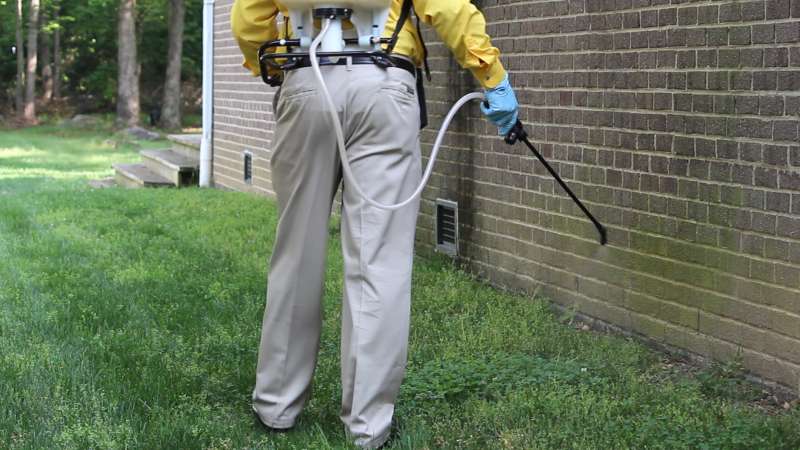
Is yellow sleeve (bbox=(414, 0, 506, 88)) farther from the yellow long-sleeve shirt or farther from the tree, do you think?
the tree

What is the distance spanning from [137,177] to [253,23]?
10.9m

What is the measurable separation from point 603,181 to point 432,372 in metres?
1.56

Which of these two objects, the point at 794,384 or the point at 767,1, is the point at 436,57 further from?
the point at 794,384

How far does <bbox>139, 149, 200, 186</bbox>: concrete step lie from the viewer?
556 inches

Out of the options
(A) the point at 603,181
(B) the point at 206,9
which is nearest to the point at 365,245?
(A) the point at 603,181

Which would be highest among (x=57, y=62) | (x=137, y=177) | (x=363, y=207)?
(x=57, y=62)

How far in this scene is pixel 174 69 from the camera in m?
32.2

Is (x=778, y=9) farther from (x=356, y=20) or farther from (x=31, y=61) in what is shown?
(x=31, y=61)

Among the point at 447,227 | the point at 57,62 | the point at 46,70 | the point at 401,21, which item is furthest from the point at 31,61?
the point at 401,21

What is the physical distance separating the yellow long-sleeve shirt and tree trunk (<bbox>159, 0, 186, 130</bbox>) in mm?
28158

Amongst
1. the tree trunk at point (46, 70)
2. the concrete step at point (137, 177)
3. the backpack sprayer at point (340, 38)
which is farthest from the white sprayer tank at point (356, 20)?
the tree trunk at point (46, 70)

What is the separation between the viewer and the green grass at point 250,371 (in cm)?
397

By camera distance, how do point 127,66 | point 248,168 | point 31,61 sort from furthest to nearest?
point 31,61
point 127,66
point 248,168

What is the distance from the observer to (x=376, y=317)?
3.82m
